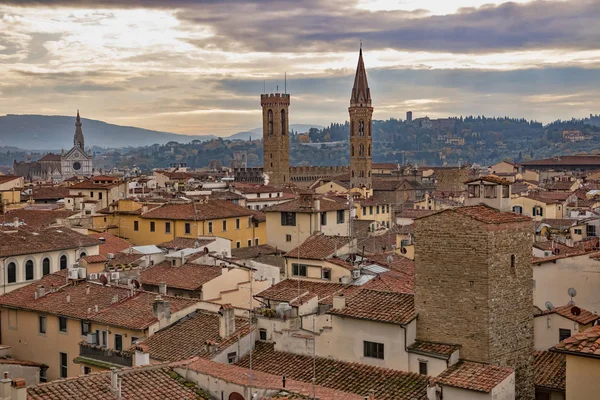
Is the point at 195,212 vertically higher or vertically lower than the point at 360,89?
lower

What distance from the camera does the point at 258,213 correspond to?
53000mm

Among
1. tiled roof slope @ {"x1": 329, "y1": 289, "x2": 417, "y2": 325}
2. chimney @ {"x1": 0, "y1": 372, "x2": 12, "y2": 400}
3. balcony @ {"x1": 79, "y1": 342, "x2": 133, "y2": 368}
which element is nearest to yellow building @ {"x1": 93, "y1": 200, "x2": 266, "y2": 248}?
balcony @ {"x1": 79, "y1": 342, "x2": 133, "y2": 368}

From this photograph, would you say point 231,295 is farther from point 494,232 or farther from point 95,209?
point 95,209

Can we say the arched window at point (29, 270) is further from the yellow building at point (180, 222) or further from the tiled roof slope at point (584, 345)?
the tiled roof slope at point (584, 345)

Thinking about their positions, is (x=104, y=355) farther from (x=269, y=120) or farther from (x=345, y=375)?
(x=269, y=120)

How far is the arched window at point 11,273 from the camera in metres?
33.0

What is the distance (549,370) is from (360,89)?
115 metres

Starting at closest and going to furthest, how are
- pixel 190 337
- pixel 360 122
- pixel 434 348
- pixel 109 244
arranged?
pixel 434 348, pixel 190 337, pixel 109 244, pixel 360 122

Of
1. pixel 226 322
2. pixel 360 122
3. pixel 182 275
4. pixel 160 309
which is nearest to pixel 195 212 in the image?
pixel 182 275

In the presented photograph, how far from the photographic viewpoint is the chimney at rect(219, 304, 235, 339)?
837 inches

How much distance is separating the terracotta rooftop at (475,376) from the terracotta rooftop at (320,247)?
13.9 metres

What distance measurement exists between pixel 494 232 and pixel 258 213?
36.1 meters

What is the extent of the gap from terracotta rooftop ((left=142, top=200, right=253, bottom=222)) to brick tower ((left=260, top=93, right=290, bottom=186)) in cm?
7908

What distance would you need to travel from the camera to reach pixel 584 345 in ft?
48.1
